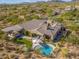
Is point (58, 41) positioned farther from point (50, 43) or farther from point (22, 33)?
point (22, 33)

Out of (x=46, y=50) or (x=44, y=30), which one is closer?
(x=46, y=50)

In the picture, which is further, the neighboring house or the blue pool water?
the neighboring house

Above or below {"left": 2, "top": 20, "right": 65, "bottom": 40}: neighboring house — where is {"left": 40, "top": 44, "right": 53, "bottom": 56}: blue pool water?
below

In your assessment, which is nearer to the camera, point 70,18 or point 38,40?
point 38,40

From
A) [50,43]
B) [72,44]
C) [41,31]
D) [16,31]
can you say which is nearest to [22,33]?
[16,31]

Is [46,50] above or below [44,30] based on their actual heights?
below

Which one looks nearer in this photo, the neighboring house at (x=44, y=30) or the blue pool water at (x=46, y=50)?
the blue pool water at (x=46, y=50)

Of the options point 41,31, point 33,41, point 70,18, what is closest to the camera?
point 33,41

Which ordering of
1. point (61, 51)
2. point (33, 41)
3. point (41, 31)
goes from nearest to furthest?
1. point (61, 51)
2. point (33, 41)
3. point (41, 31)

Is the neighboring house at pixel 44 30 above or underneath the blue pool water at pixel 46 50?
above

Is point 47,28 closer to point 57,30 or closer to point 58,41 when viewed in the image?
point 57,30
